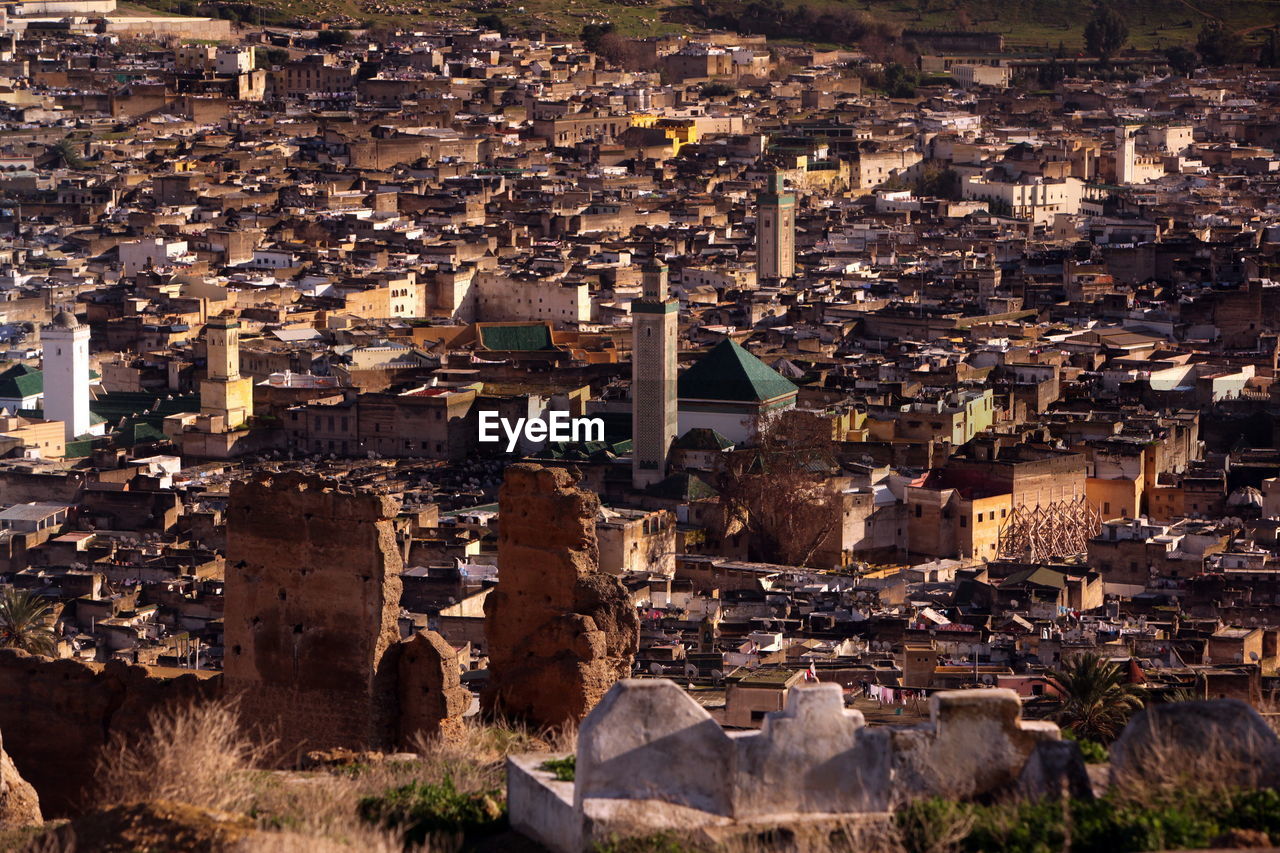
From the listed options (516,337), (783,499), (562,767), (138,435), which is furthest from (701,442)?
(562,767)

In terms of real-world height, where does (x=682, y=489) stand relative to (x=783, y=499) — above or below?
below

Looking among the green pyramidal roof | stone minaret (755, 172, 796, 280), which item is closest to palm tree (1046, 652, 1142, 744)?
the green pyramidal roof

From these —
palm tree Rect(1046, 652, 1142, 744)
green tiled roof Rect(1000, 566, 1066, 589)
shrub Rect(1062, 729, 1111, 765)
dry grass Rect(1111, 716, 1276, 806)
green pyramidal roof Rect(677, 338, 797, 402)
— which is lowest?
green tiled roof Rect(1000, 566, 1066, 589)

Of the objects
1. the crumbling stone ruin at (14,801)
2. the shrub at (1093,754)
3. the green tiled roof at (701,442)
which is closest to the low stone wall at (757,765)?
the shrub at (1093,754)

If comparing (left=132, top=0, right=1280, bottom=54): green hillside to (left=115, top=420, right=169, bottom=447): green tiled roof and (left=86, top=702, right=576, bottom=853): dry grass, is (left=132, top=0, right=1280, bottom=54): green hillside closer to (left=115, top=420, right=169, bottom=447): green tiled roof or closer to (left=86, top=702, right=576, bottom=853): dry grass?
(left=115, top=420, right=169, bottom=447): green tiled roof

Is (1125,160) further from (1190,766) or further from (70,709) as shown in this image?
(1190,766)

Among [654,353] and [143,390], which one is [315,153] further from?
[654,353]

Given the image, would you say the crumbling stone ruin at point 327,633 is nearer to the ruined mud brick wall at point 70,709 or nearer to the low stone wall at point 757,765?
the ruined mud brick wall at point 70,709
